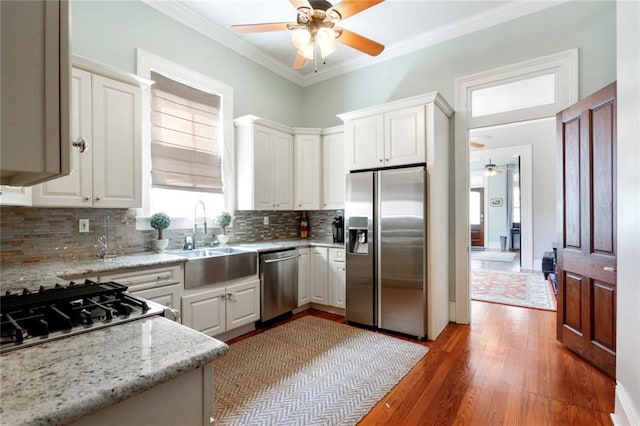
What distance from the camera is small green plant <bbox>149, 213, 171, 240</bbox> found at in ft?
9.62

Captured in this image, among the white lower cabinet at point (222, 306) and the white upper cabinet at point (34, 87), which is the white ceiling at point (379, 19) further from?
the white upper cabinet at point (34, 87)

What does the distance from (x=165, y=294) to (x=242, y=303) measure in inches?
33.0

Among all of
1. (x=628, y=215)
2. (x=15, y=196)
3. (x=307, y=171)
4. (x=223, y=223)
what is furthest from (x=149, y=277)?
(x=628, y=215)

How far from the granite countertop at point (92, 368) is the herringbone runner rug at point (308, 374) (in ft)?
4.36

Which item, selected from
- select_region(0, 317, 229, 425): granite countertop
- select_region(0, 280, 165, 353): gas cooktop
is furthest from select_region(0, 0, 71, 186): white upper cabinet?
select_region(0, 280, 165, 353): gas cooktop

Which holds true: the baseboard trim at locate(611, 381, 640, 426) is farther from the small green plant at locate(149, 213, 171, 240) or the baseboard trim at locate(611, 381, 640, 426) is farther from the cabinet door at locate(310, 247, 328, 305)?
the small green plant at locate(149, 213, 171, 240)

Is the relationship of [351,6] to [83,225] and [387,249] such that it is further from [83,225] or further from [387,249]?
[83,225]

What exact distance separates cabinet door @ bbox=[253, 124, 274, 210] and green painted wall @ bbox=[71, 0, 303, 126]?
1.48ft

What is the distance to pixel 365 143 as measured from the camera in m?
3.53

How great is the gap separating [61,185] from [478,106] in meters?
3.98

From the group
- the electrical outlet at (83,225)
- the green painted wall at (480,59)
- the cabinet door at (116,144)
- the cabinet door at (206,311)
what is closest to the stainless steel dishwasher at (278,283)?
the cabinet door at (206,311)

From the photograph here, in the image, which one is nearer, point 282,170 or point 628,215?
point 628,215

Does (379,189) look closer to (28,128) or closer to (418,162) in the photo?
(418,162)

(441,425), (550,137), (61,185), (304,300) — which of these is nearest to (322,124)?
(304,300)
